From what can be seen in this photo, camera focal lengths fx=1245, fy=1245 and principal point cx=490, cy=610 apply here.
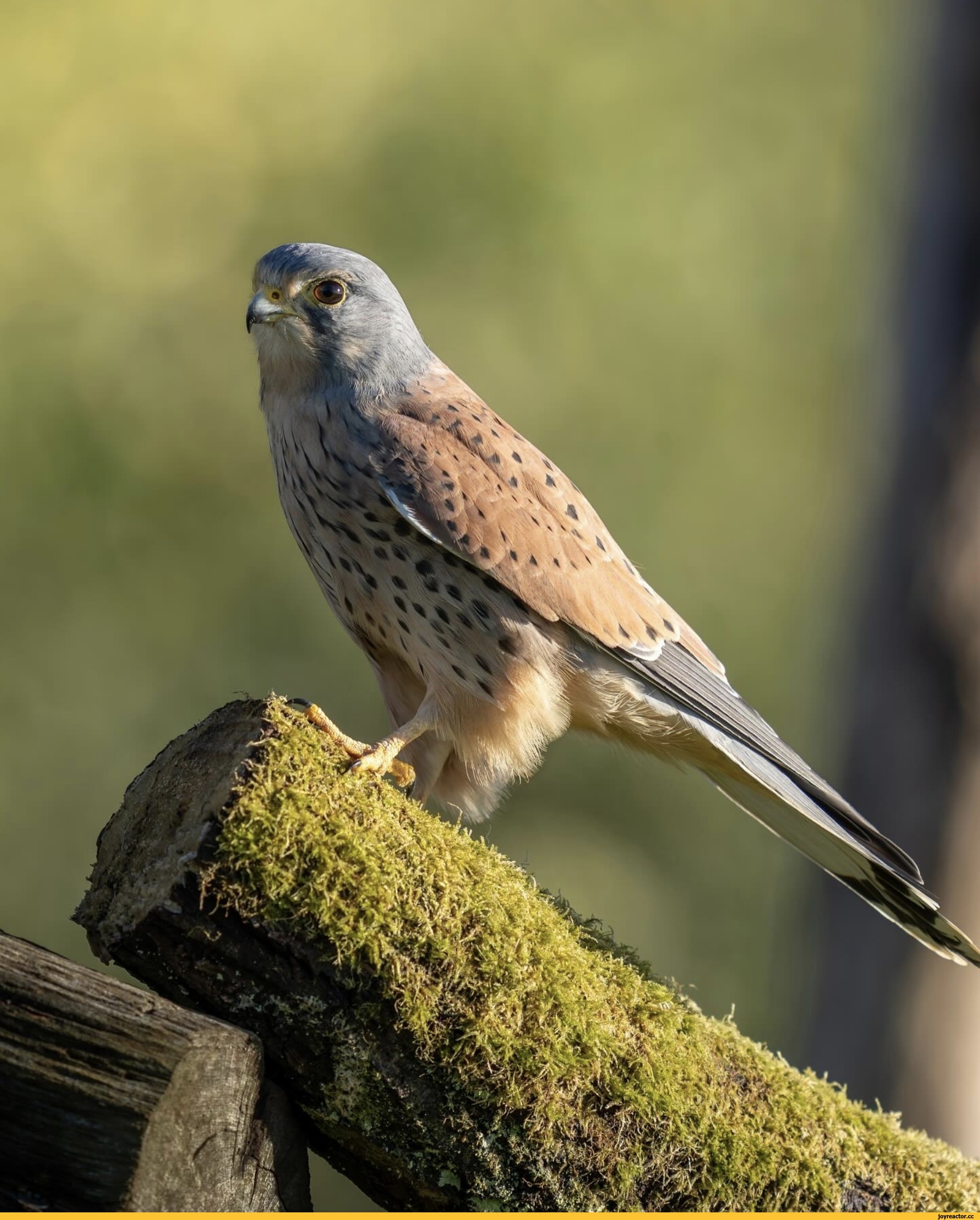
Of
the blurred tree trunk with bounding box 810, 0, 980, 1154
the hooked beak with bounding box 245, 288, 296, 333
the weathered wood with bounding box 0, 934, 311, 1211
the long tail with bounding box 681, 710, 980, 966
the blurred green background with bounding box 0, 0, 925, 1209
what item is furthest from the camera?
the blurred green background with bounding box 0, 0, 925, 1209

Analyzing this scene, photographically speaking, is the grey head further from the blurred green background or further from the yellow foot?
the blurred green background

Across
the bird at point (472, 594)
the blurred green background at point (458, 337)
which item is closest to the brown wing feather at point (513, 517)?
the bird at point (472, 594)

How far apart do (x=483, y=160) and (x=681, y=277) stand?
89.1 inches

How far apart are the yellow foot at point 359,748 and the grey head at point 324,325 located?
3.54ft

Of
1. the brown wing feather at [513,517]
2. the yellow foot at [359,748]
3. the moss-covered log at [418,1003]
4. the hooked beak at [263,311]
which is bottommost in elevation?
the moss-covered log at [418,1003]

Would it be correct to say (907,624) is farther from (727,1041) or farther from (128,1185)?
(128,1185)

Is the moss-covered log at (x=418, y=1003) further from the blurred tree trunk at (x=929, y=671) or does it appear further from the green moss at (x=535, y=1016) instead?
the blurred tree trunk at (x=929, y=671)

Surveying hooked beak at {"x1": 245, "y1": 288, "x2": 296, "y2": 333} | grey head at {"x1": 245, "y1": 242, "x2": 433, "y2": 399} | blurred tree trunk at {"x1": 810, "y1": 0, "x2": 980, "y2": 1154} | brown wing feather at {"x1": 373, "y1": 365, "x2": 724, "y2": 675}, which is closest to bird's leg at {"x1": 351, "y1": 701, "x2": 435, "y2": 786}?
brown wing feather at {"x1": 373, "y1": 365, "x2": 724, "y2": 675}

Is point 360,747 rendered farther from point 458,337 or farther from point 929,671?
point 458,337

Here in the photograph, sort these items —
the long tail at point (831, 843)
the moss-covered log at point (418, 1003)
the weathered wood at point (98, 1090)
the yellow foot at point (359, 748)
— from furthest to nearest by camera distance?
the long tail at point (831, 843), the yellow foot at point (359, 748), the moss-covered log at point (418, 1003), the weathered wood at point (98, 1090)

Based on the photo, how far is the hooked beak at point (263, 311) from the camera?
3408mm

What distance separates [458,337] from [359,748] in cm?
842

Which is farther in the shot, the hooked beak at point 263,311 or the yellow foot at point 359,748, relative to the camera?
the hooked beak at point 263,311

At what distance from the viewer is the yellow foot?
2.58m
